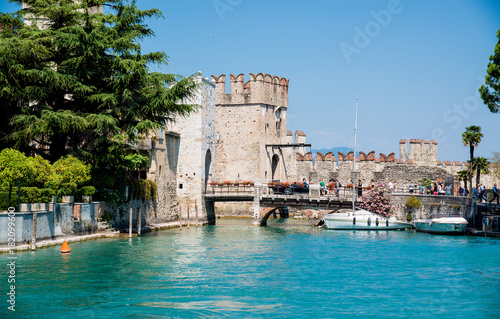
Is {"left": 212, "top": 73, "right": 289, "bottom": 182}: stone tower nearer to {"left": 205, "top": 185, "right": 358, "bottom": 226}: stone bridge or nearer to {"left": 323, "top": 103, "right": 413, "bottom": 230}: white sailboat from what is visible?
{"left": 205, "top": 185, "right": 358, "bottom": 226}: stone bridge

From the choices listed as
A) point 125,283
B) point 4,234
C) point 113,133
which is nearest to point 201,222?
point 113,133

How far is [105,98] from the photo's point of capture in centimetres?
2559

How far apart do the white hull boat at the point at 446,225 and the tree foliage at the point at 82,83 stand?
13.3 metres

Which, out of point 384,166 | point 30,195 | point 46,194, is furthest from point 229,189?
point 30,195

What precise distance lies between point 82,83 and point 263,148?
68.9 feet

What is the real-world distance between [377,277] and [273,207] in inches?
695

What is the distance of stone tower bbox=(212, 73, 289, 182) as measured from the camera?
147 feet

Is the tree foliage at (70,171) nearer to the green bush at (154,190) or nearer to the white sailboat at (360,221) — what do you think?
the green bush at (154,190)

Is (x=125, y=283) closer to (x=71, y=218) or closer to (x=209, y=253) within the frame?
(x=209, y=253)

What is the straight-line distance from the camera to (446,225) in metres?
30.3

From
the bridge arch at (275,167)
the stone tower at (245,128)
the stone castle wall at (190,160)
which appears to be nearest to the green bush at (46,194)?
the stone castle wall at (190,160)

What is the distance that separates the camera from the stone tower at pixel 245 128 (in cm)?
4472

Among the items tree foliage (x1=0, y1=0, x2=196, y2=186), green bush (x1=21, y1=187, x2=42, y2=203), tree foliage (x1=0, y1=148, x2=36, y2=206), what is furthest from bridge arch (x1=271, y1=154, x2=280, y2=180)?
tree foliage (x1=0, y1=148, x2=36, y2=206)

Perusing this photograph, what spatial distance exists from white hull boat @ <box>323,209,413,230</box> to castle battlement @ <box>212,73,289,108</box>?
14118mm
